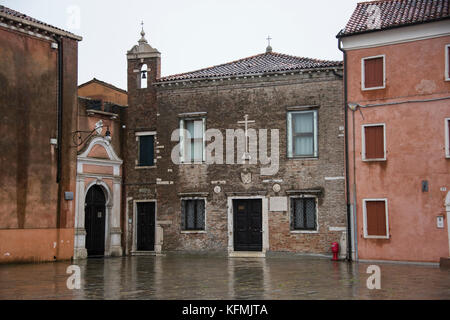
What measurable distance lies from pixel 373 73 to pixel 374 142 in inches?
99.0

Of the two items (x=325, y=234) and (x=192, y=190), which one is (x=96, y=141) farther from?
(x=325, y=234)

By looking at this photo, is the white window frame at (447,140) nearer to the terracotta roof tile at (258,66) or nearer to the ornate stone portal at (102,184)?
the terracotta roof tile at (258,66)

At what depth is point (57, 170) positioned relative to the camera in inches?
944

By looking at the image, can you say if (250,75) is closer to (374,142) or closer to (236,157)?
(236,157)

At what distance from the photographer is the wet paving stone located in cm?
1291

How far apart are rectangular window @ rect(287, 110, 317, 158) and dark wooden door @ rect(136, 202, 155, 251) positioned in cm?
660

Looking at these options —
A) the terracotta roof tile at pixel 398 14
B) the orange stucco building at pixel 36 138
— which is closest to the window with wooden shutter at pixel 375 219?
the terracotta roof tile at pixel 398 14

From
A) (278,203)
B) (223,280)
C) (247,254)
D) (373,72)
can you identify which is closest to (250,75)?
(373,72)

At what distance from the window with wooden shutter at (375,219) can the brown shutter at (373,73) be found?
14.0 ft

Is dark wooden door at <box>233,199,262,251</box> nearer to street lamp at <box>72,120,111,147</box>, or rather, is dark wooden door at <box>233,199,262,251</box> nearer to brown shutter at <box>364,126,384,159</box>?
brown shutter at <box>364,126,384,159</box>

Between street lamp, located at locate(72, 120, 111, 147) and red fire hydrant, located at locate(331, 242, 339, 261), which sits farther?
street lamp, located at locate(72, 120, 111, 147)

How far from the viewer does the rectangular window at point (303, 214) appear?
80.0 feet

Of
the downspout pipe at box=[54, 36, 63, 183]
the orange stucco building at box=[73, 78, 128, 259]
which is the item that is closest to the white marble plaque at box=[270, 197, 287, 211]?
the orange stucco building at box=[73, 78, 128, 259]

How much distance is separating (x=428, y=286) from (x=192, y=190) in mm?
13150
